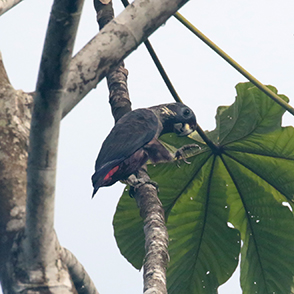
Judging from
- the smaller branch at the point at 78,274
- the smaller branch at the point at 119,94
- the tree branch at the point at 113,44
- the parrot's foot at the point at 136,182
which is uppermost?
the smaller branch at the point at 119,94

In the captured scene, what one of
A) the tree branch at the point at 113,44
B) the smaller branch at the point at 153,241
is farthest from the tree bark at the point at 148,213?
the tree branch at the point at 113,44

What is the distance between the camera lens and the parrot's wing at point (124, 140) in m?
3.44

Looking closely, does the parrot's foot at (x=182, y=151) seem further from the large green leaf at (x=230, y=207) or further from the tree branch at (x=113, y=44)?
the tree branch at (x=113, y=44)

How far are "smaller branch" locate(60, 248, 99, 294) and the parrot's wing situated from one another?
1.62 meters

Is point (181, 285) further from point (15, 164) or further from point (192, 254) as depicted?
point (15, 164)

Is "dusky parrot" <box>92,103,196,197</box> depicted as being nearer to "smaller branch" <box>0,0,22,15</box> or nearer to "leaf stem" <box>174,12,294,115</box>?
"leaf stem" <box>174,12,294,115</box>

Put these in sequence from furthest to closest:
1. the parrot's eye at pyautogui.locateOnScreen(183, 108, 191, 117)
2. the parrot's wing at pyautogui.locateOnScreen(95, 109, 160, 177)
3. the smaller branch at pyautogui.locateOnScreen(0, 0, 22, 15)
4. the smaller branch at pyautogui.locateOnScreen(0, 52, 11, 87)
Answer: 1. the parrot's eye at pyautogui.locateOnScreen(183, 108, 191, 117)
2. the parrot's wing at pyautogui.locateOnScreen(95, 109, 160, 177)
3. the smaller branch at pyautogui.locateOnScreen(0, 0, 22, 15)
4. the smaller branch at pyautogui.locateOnScreen(0, 52, 11, 87)

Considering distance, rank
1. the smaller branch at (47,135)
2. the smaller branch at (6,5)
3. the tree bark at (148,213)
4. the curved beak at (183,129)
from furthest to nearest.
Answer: the curved beak at (183,129) < the smaller branch at (6,5) < the tree bark at (148,213) < the smaller branch at (47,135)

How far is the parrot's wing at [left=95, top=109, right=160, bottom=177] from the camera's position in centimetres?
344

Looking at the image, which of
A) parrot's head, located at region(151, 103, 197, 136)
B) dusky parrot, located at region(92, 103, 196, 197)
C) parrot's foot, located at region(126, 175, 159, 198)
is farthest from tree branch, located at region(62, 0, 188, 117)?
parrot's head, located at region(151, 103, 197, 136)

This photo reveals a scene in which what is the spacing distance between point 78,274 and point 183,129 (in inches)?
93.6

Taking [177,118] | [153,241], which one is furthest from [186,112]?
[153,241]

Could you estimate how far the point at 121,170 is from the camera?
3.59 m

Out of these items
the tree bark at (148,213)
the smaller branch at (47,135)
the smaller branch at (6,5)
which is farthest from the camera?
the smaller branch at (6,5)
